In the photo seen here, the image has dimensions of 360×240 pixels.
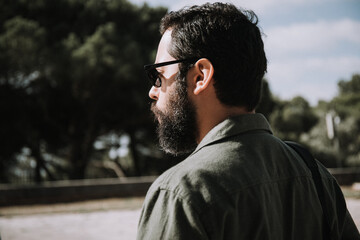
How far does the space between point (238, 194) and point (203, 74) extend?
52 cm

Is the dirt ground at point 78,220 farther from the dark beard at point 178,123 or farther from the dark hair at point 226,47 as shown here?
the dark hair at point 226,47

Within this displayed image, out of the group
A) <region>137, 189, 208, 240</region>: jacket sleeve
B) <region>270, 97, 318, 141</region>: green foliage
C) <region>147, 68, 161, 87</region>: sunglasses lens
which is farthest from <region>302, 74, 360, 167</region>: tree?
<region>137, 189, 208, 240</region>: jacket sleeve

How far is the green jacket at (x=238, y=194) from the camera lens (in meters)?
0.97

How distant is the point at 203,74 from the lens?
1.34 metres

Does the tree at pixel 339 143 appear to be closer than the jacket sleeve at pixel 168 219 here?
No

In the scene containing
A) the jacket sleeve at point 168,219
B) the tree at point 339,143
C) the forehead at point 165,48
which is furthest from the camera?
the tree at point 339,143

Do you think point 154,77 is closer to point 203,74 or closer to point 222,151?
point 203,74

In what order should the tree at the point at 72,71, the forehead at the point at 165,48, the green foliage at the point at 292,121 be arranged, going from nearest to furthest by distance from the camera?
the forehead at the point at 165,48 < the tree at the point at 72,71 < the green foliage at the point at 292,121

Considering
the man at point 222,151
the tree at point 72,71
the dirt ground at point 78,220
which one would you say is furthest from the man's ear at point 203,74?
the tree at point 72,71

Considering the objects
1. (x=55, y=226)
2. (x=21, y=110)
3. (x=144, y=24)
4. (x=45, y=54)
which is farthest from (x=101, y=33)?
(x=55, y=226)

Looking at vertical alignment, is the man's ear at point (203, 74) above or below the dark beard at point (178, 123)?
above

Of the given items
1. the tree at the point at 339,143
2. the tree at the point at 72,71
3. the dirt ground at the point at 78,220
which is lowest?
the tree at the point at 339,143

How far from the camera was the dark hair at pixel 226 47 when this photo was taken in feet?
4.30

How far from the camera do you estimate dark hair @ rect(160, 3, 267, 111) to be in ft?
4.30
